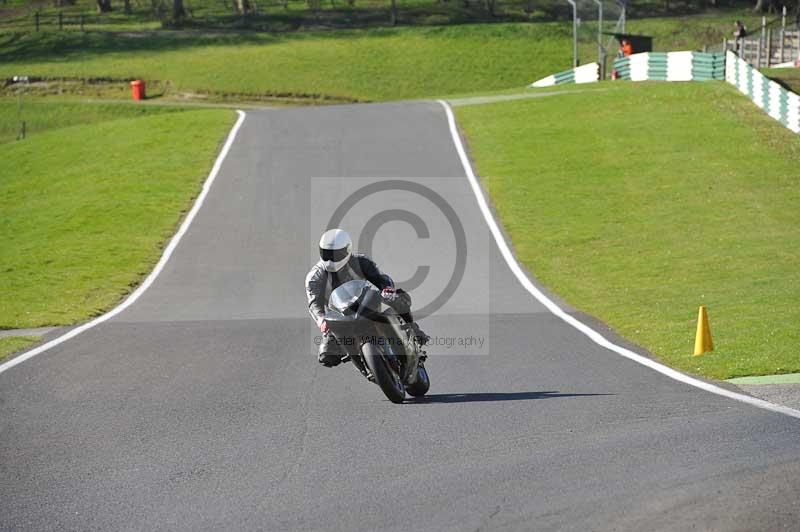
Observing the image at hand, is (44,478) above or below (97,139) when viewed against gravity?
above

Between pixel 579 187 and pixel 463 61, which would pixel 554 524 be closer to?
pixel 579 187

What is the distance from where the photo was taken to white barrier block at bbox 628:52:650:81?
48.0 metres

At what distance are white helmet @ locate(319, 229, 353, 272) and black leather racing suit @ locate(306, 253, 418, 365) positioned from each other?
0.08 m

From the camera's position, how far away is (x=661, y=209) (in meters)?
28.2

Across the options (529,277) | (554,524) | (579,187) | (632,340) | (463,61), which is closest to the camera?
(554,524)

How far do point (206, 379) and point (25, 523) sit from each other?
17.9 ft

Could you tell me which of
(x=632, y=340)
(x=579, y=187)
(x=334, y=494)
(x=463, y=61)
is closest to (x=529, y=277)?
(x=632, y=340)

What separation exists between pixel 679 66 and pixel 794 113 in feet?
37.9

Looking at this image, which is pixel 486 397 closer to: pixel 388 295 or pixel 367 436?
pixel 388 295

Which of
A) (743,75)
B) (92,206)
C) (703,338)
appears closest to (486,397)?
(703,338)

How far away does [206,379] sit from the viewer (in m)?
13.2

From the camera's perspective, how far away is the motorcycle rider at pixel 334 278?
36.8 ft

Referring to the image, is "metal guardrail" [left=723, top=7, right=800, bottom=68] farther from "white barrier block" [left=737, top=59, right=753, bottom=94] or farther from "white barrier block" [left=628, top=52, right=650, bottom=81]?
"white barrier block" [left=737, top=59, right=753, bottom=94]

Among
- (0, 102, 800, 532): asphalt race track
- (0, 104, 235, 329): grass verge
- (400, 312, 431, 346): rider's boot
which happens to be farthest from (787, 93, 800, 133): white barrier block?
(400, 312, 431, 346): rider's boot
